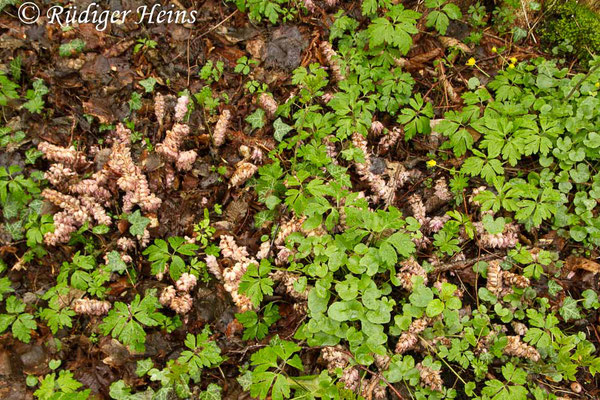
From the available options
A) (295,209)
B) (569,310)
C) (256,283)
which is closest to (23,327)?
(256,283)

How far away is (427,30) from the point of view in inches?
155

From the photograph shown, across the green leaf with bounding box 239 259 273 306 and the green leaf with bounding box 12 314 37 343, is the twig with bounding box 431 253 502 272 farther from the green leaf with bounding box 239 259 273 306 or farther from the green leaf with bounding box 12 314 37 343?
the green leaf with bounding box 12 314 37 343

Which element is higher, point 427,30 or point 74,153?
point 427,30

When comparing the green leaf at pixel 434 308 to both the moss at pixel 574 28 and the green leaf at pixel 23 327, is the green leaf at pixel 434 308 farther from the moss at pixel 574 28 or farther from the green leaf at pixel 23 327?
the green leaf at pixel 23 327

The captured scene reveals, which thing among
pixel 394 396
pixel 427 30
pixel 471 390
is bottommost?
pixel 394 396

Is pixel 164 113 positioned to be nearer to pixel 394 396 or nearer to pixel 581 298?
pixel 394 396

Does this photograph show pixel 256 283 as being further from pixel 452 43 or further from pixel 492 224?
pixel 452 43

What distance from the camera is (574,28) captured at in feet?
12.0

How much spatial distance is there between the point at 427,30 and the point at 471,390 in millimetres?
3210

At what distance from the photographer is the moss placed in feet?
11.9

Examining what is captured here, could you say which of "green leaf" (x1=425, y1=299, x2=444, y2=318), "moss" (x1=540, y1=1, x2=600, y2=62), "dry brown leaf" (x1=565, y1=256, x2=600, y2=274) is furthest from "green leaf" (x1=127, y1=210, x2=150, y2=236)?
"moss" (x1=540, y1=1, x2=600, y2=62)

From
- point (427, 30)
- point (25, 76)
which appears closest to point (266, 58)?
point (427, 30)

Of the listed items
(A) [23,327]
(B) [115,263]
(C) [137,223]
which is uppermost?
(C) [137,223]

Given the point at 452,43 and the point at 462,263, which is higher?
the point at 452,43
